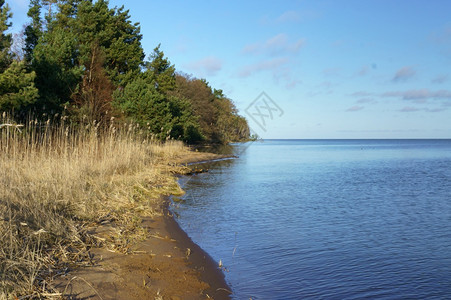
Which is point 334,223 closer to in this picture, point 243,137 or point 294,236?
point 294,236

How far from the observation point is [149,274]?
16.8 ft

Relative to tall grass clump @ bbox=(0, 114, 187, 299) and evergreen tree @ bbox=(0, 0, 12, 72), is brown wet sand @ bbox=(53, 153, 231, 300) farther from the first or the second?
evergreen tree @ bbox=(0, 0, 12, 72)

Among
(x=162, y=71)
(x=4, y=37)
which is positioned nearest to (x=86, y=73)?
(x=4, y=37)

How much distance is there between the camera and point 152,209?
359 inches

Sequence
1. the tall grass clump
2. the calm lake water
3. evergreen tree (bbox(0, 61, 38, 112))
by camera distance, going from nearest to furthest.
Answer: the tall grass clump
the calm lake water
evergreen tree (bbox(0, 61, 38, 112))

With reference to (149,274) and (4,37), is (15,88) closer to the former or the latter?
(4,37)

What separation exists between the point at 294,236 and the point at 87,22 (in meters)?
28.5

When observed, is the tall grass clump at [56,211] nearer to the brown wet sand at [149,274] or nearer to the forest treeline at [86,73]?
the brown wet sand at [149,274]

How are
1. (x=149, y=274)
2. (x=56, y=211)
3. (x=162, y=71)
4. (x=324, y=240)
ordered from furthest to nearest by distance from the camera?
(x=162, y=71), (x=324, y=240), (x=56, y=211), (x=149, y=274)

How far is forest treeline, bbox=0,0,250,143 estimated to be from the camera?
14922 millimetres

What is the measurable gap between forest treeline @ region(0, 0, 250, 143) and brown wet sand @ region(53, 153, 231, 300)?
748 centimetres

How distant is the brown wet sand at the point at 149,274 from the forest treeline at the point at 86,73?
7481 millimetres

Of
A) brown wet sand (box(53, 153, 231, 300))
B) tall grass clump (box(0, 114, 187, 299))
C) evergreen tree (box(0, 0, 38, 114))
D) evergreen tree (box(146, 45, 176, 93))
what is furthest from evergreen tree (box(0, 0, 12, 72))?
evergreen tree (box(146, 45, 176, 93))

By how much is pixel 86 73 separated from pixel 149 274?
76.1 feet
